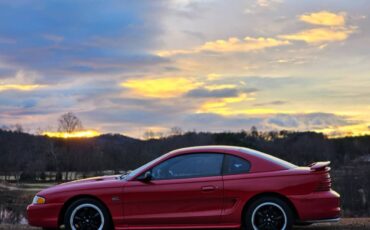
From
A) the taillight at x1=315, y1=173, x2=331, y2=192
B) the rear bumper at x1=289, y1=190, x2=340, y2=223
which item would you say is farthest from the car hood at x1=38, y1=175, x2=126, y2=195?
the taillight at x1=315, y1=173, x2=331, y2=192

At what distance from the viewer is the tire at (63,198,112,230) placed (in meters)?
8.81

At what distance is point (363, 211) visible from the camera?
168 ft

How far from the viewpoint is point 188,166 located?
8.84 m

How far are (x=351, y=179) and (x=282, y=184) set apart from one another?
2054 inches

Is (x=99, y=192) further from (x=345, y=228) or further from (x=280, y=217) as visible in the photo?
(x=345, y=228)

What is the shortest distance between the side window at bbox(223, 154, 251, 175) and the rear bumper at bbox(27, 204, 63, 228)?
108 inches

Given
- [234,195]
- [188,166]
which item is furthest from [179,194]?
[234,195]

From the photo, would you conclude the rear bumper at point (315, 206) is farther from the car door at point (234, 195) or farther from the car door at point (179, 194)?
the car door at point (179, 194)

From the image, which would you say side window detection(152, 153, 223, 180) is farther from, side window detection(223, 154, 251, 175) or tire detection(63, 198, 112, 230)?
tire detection(63, 198, 112, 230)

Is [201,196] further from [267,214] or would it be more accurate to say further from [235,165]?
[267,214]

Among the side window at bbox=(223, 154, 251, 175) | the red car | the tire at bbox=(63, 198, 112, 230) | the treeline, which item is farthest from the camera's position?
the treeline

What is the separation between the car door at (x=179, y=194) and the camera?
8.59 metres

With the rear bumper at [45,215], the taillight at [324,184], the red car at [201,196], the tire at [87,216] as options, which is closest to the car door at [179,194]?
the red car at [201,196]

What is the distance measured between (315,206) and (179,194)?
2.09 meters
